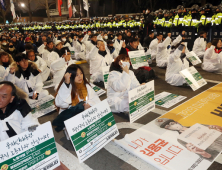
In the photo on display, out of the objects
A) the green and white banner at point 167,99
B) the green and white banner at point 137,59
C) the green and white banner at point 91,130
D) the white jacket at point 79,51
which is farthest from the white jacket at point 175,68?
the white jacket at point 79,51

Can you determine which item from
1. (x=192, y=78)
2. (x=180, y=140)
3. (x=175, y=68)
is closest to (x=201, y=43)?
(x=175, y=68)

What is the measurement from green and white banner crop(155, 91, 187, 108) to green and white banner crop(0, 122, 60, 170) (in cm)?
291

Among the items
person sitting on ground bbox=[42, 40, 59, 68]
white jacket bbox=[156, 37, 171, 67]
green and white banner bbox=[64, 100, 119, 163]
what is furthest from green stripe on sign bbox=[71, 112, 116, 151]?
white jacket bbox=[156, 37, 171, 67]

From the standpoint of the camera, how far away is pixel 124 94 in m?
4.12

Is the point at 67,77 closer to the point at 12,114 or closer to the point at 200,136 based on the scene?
the point at 12,114

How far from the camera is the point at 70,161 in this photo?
2.81 m

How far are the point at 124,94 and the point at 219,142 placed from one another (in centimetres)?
194

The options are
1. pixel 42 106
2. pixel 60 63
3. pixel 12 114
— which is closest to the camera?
pixel 12 114

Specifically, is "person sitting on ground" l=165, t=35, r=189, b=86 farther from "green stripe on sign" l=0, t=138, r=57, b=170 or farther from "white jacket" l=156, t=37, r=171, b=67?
"green stripe on sign" l=0, t=138, r=57, b=170

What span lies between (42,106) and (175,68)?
4078 millimetres

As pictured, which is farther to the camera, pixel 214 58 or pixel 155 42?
pixel 155 42

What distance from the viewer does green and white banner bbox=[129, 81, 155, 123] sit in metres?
3.53

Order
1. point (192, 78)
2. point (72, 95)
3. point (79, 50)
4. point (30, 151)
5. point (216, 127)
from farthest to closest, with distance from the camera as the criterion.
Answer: point (79, 50) < point (192, 78) < point (216, 127) < point (72, 95) < point (30, 151)

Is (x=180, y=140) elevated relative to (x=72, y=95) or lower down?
lower down
